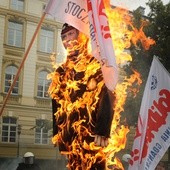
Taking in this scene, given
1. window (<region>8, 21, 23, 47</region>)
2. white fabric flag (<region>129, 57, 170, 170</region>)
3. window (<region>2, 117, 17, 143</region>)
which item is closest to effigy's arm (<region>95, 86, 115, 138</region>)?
white fabric flag (<region>129, 57, 170, 170</region>)

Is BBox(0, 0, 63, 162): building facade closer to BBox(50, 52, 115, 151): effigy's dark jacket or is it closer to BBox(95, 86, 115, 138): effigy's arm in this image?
BBox(50, 52, 115, 151): effigy's dark jacket

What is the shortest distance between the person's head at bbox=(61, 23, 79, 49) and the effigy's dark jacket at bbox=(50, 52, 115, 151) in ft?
0.63

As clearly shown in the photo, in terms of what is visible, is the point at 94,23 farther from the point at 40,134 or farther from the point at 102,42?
the point at 40,134

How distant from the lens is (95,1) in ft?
14.9

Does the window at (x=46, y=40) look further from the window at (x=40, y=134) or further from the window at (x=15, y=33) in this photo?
the window at (x=40, y=134)

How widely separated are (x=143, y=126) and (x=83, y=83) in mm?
970

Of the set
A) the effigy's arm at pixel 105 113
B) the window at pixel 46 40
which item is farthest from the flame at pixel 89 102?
the window at pixel 46 40

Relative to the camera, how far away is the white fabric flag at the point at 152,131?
500 centimetres

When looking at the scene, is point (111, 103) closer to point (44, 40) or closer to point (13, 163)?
point (13, 163)

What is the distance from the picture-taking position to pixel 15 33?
28.1 m

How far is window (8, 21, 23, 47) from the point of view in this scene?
28.0m

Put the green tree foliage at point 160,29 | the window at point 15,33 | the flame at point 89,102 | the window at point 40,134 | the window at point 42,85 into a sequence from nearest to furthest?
1. the flame at point 89,102
2. the green tree foliage at point 160,29
3. the window at point 40,134
4. the window at point 15,33
5. the window at point 42,85

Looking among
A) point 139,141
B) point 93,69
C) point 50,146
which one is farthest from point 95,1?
point 50,146

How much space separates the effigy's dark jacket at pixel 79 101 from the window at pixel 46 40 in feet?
79.0
